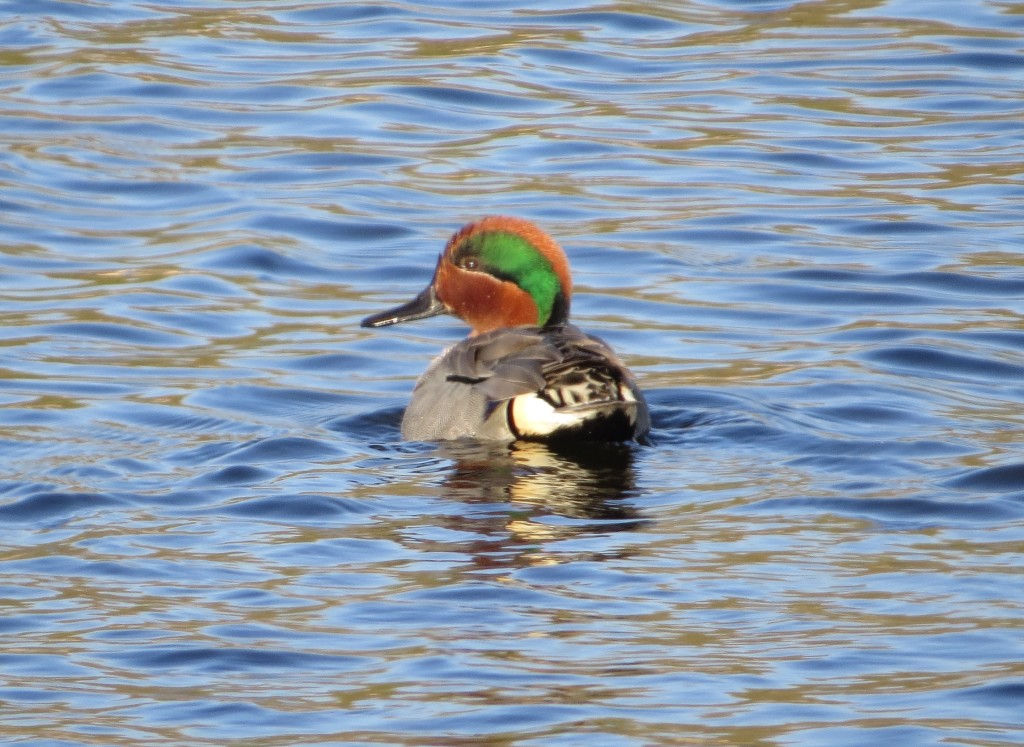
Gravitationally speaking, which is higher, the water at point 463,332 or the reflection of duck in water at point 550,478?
the water at point 463,332

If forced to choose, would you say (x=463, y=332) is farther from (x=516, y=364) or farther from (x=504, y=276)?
(x=516, y=364)

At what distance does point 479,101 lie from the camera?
1445cm

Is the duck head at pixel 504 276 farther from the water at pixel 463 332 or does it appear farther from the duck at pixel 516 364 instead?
the water at pixel 463 332

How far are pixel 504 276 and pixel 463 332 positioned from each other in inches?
81.8

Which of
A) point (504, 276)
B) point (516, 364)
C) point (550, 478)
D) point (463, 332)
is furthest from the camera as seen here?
point (463, 332)

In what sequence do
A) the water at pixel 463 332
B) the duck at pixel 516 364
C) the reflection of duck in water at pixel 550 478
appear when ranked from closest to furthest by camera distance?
the water at pixel 463 332 → the reflection of duck in water at pixel 550 478 → the duck at pixel 516 364

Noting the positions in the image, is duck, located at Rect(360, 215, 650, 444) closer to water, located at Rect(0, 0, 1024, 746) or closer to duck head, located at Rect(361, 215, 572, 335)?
duck head, located at Rect(361, 215, 572, 335)

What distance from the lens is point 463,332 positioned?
10.4 metres

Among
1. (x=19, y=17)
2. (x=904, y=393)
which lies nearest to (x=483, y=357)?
(x=904, y=393)

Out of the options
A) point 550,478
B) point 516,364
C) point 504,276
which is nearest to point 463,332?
point 504,276

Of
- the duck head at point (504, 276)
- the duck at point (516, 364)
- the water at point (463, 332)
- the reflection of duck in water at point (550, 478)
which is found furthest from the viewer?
the duck head at point (504, 276)

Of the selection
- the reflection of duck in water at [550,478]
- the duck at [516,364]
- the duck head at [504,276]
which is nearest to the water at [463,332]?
the reflection of duck in water at [550,478]

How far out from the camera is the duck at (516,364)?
7543 mm

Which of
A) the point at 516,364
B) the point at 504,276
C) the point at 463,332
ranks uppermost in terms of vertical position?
the point at 504,276
